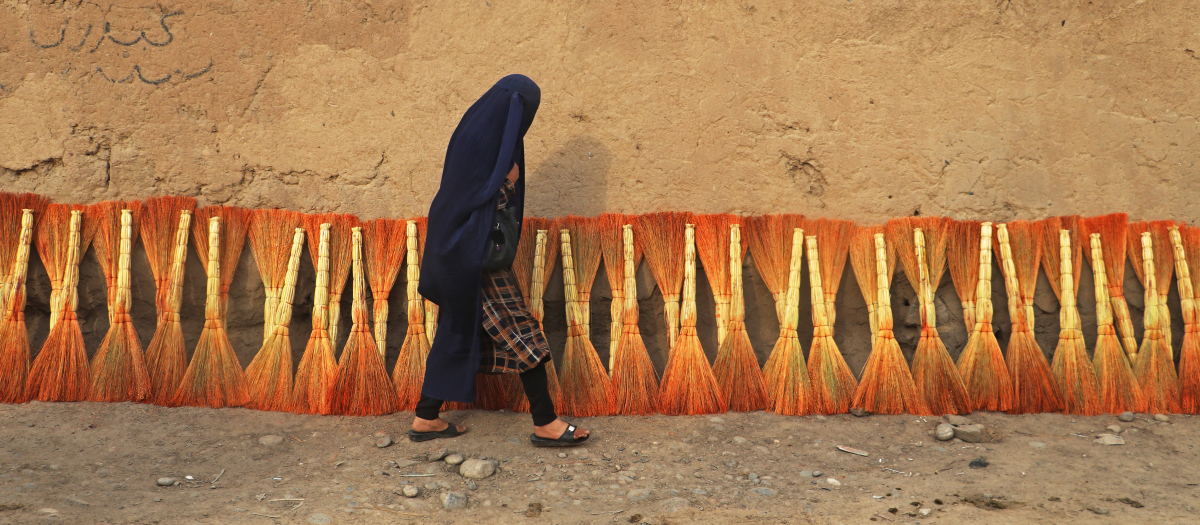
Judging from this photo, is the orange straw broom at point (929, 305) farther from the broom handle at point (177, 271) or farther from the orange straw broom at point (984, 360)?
the broom handle at point (177, 271)

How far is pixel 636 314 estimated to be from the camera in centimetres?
310

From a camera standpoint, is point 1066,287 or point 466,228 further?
point 1066,287

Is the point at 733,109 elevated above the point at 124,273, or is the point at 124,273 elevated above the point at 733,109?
the point at 733,109

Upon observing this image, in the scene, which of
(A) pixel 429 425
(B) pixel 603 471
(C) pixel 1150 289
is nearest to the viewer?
(B) pixel 603 471

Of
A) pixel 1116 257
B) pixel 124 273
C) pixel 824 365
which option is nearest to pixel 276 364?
pixel 124 273

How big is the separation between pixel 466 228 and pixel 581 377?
2.78 ft

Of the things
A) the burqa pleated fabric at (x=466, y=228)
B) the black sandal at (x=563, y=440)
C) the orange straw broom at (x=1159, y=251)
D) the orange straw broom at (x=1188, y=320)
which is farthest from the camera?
the orange straw broom at (x=1159, y=251)

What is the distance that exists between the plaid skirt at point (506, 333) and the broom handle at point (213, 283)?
1.19 meters

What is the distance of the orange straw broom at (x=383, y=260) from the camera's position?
10.1ft

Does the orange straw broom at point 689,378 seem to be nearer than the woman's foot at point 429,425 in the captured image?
No

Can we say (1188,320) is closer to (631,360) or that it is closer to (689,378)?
(689,378)

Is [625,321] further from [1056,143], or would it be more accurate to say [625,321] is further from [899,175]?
[1056,143]

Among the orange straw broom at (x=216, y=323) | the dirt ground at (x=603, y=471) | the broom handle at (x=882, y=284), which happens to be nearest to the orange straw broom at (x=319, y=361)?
the dirt ground at (x=603, y=471)

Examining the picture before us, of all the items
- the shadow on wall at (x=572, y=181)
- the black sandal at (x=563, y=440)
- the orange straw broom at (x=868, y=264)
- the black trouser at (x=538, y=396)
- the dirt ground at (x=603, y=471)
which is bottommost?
the dirt ground at (x=603, y=471)
